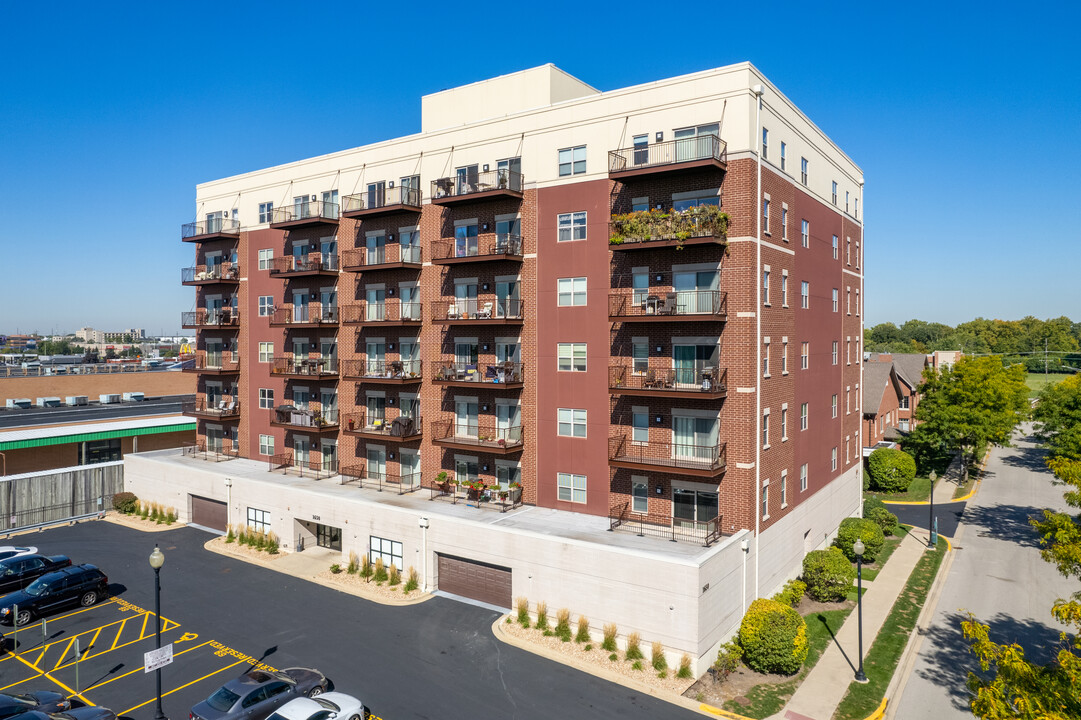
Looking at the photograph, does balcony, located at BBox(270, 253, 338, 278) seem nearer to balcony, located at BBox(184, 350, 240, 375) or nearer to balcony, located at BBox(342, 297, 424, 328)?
balcony, located at BBox(342, 297, 424, 328)

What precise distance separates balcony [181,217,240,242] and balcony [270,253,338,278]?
→ 5500 millimetres

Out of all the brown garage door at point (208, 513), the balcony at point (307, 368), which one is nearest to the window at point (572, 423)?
the balcony at point (307, 368)

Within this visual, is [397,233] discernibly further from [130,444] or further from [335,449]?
[130,444]

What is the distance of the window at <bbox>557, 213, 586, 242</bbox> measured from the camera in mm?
29234

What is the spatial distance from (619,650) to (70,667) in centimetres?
1873

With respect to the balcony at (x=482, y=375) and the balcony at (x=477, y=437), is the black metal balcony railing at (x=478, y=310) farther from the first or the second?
the balcony at (x=477, y=437)

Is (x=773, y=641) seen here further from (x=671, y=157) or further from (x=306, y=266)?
(x=306, y=266)

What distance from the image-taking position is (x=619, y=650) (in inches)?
915

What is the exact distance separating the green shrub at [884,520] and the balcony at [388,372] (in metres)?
27.9

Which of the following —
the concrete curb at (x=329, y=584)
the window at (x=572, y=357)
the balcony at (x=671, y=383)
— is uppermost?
the window at (x=572, y=357)

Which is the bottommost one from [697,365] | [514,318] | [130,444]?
[130,444]

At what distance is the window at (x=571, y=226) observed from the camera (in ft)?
95.9

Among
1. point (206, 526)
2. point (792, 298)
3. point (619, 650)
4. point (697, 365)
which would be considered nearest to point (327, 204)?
point (206, 526)

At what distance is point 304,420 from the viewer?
38.1m
